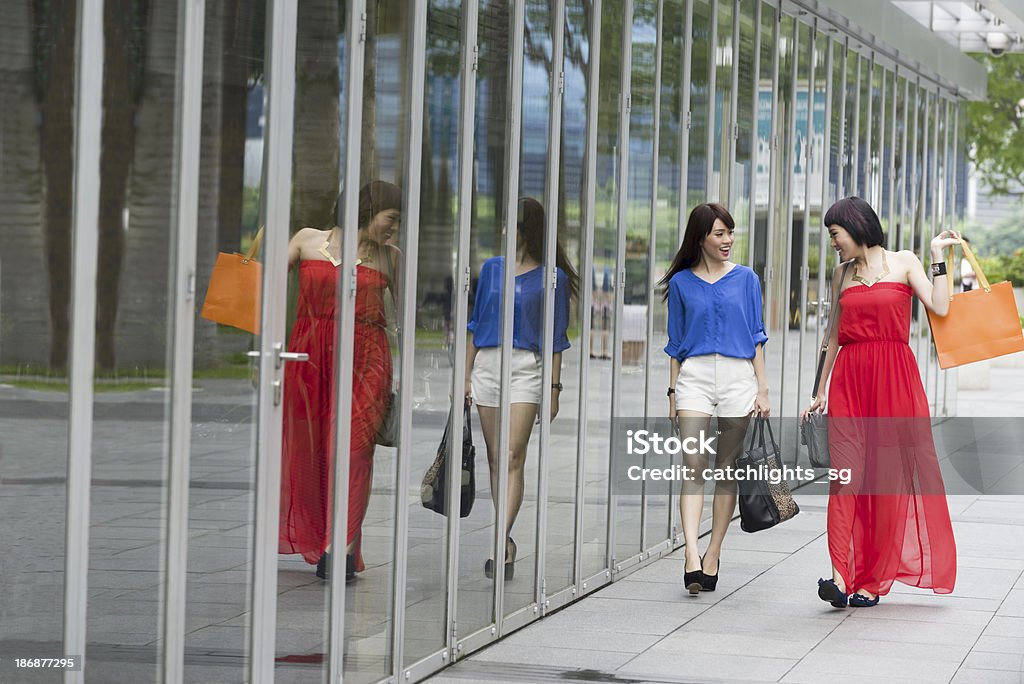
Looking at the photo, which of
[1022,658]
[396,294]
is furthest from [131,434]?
[1022,658]

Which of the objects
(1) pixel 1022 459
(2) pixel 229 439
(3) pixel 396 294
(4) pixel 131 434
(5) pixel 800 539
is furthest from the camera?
(1) pixel 1022 459

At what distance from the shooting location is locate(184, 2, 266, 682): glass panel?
4520mm

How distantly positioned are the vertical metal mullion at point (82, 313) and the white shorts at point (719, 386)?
4.16 m

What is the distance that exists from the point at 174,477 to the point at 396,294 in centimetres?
156

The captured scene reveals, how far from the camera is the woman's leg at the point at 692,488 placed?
7777 mm

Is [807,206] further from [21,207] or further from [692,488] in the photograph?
[21,207]

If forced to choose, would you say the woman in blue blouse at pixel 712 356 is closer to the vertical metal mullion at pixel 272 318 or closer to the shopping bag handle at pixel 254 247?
the vertical metal mullion at pixel 272 318

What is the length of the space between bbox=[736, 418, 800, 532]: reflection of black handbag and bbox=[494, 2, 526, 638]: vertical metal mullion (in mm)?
1397

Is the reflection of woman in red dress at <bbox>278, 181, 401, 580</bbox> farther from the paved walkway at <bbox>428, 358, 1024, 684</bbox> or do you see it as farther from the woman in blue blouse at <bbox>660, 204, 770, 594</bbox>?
the woman in blue blouse at <bbox>660, 204, 770, 594</bbox>

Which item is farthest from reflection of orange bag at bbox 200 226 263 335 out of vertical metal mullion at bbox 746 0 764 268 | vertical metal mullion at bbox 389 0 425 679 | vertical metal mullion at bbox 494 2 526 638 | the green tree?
the green tree

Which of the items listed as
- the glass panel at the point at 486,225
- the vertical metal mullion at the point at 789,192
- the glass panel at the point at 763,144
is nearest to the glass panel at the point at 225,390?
the glass panel at the point at 486,225

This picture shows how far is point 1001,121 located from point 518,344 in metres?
29.8

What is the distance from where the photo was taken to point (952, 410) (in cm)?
1892

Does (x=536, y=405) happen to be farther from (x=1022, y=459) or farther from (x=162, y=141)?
(x=1022, y=459)
